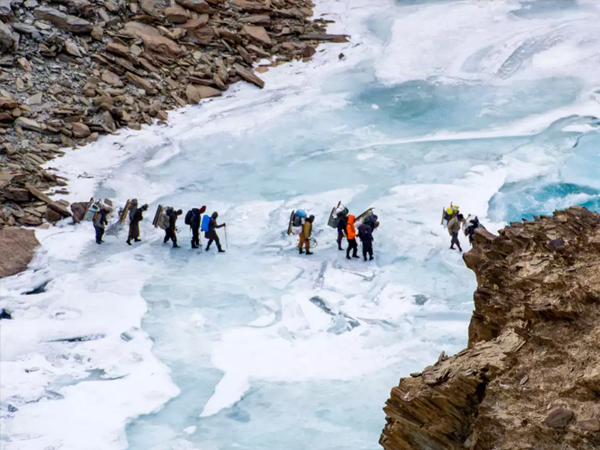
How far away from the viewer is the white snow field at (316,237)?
1228 centimetres

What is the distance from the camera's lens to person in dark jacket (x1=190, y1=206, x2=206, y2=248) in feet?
55.7

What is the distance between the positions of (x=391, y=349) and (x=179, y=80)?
1328cm

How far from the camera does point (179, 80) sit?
24.0 meters

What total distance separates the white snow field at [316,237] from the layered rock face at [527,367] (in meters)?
5.54

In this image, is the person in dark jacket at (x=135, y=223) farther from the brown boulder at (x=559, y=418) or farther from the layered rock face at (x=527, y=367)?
the brown boulder at (x=559, y=418)

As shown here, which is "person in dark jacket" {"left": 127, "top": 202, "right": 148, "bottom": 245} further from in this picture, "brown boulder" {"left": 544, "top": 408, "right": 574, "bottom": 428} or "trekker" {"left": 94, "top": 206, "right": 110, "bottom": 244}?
"brown boulder" {"left": 544, "top": 408, "right": 574, "bottom": 428}

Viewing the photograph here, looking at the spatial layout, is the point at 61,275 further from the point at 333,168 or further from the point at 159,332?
the point at 333,168

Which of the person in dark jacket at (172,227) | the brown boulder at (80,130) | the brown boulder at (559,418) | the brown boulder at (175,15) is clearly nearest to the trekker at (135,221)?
the person in dark jacket at (172,227)

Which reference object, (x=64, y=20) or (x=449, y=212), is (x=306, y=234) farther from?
(x=64, y=20)

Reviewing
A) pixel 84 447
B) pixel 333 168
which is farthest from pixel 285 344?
pixel 333 168

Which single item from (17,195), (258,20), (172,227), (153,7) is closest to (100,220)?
(172,227)

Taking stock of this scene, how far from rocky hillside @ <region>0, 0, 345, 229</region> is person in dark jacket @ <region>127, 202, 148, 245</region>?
Result: 79.8 inches

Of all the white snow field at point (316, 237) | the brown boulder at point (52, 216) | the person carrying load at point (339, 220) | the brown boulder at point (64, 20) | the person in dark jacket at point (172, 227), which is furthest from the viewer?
the brown boulder at point (64, 20)

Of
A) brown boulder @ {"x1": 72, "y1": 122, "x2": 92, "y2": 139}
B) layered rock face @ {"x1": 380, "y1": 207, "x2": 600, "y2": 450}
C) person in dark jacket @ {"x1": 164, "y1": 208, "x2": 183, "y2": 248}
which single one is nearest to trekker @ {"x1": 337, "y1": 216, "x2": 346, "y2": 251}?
person in dark jacket @ {"x1": 164, "y1": 208, "x2": 183, "y2": 248}
